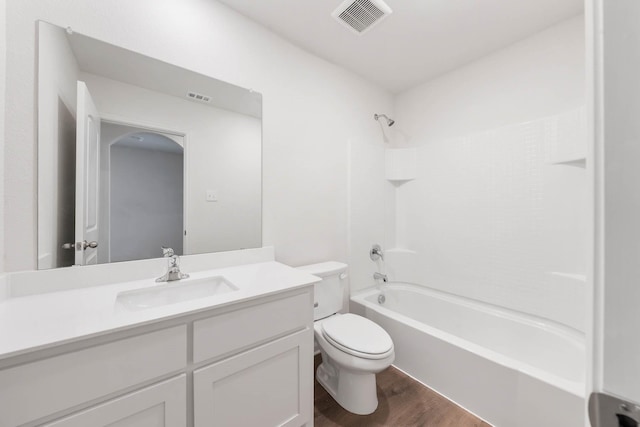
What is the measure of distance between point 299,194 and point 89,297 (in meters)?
1.28

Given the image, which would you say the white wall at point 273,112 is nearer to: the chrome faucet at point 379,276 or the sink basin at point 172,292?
the chrome faucet at point 379,276

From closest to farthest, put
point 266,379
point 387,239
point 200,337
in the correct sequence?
1. point 200,337
2. point 266,379
3. point 387,239

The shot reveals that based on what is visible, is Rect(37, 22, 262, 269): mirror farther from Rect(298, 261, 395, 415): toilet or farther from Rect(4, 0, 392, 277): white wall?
Rect(298, 261, 395, 415): toilet

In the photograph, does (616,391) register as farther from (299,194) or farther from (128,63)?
(128,63)

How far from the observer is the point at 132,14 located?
1.28 metres

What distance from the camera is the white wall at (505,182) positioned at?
65.0 inches

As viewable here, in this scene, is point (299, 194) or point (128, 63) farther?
point (299, 194)

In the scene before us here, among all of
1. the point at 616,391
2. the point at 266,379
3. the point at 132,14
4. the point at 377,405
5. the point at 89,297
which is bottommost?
the point at 377,405

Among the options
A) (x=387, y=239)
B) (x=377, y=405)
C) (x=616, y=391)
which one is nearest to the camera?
(x=616, y=391)

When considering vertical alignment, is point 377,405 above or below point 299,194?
below

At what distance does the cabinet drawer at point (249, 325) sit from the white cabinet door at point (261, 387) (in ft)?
0.15

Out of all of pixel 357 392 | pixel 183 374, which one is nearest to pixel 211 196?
pixel 183 374

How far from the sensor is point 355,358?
141 centimetres

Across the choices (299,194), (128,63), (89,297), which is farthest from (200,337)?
(128,63)
